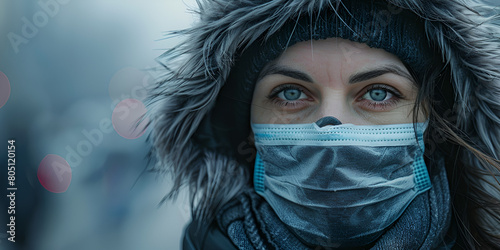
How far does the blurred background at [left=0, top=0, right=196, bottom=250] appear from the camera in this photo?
1.61 metres

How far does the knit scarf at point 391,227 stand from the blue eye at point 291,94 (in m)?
0.37

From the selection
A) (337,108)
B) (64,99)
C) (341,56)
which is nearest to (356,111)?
(337,108)

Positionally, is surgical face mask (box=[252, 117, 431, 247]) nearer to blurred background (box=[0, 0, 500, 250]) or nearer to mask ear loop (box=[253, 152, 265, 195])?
mask ear loop (box=[253, 152, 265, 195])

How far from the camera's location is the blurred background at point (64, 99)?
1.61 m

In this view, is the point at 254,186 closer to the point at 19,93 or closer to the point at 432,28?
the point at 432,28

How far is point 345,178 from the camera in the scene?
116cm

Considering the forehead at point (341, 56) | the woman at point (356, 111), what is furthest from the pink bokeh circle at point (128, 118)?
the forehead at point (341, 56)

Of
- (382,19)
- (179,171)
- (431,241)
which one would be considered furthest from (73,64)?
(431,241)

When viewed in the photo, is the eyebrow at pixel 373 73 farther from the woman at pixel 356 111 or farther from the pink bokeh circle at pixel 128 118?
the pink bokeh circle at pixel 128 118

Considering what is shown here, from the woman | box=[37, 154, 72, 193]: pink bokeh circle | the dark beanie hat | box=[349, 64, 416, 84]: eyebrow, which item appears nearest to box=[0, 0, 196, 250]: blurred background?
box=[37, 154, 72, 193]: pink bokeh circle

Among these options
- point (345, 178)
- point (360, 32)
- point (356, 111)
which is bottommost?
point (345, 178)

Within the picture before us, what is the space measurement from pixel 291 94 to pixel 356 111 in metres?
0.21

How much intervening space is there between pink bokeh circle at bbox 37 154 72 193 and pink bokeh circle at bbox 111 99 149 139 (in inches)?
9.9

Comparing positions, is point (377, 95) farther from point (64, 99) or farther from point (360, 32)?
point (64, 99)
